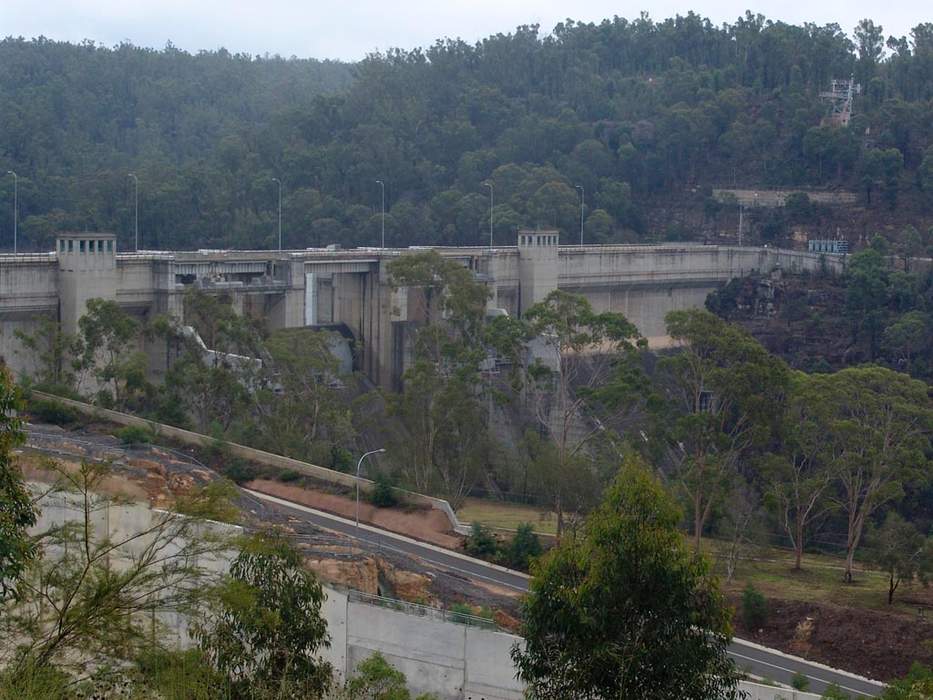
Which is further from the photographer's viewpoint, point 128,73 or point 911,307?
point 128,73

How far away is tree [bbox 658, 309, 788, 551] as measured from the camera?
122ft

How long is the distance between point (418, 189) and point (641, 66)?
2872 centimetres

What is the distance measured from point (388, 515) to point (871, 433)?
11995mm

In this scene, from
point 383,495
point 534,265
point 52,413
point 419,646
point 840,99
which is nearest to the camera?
point 419,646

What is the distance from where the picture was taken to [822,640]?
30.1 m

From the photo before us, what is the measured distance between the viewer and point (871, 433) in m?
36.5

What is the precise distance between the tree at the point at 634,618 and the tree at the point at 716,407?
18160 mm

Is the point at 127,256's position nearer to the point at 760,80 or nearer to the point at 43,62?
the point at 760,80

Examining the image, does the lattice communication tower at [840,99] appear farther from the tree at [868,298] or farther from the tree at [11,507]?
the tree at [11,507]

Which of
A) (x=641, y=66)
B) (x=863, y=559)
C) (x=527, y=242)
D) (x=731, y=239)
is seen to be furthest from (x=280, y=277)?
(x=641, y=66)

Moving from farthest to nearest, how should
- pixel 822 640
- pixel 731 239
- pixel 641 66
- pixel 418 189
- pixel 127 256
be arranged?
pixel 641 66, pixel 418 189, pixel 731 239, pixel 127 256, pixel 822 640

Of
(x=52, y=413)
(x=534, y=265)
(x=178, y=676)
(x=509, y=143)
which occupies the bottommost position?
(x=52, y=413)

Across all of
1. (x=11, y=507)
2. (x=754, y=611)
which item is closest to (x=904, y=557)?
(x=754, y=611)

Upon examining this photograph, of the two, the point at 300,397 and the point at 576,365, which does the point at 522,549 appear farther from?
the point at 576,365
